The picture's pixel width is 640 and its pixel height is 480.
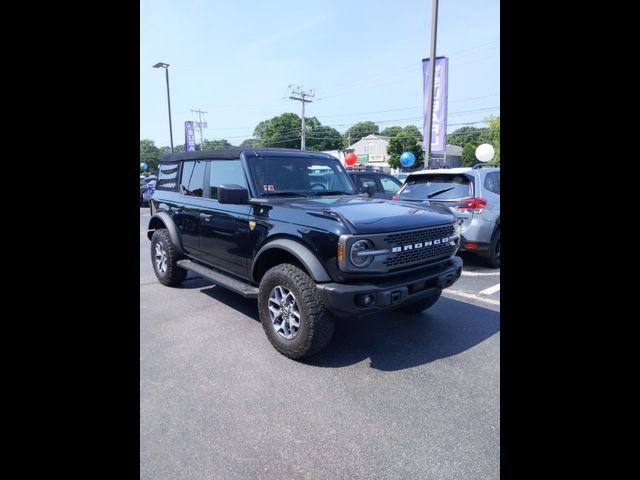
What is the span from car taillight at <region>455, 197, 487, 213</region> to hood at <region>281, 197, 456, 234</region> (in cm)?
229

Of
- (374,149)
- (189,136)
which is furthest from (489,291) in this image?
(374,149)

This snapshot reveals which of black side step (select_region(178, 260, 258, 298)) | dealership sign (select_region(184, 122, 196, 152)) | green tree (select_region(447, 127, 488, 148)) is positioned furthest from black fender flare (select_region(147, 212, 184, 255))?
green tree (select_region(447, 127, 488, 148))

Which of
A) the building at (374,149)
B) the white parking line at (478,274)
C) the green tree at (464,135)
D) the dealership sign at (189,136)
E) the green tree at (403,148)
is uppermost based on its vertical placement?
the green tree at (464,135)

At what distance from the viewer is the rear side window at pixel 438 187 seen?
6117mm

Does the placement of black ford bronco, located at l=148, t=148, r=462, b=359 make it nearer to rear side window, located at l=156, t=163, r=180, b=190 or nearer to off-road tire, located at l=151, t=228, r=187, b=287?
off-road tire, located at l=151, t=228, r=187, b=287

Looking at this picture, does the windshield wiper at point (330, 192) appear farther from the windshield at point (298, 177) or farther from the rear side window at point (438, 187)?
the rear side window at point (438, 187)

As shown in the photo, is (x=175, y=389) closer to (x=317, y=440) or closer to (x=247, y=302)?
(x=317, y=440)

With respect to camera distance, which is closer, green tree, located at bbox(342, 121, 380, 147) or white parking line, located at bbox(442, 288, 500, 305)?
white parking line, located at bbox(442, 288, 500, 305)

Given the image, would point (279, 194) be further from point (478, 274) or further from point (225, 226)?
point (478, 274)

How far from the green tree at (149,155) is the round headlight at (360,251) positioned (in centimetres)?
154

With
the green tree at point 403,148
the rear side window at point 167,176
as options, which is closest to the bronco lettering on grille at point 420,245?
the rear side window at point 167,176

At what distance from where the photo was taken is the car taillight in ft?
19.4
